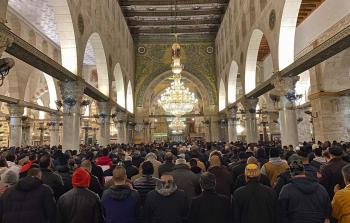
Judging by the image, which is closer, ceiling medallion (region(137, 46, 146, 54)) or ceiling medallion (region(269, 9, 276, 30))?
ceiling medallion (region(269, 9, 276, 30))

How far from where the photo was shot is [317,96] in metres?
14.2

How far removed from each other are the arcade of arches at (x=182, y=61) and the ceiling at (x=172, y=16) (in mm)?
88

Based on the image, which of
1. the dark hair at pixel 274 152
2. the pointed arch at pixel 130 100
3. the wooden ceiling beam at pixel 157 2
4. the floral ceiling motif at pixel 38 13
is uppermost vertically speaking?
the wooden ceiling beam at pixel 157 2

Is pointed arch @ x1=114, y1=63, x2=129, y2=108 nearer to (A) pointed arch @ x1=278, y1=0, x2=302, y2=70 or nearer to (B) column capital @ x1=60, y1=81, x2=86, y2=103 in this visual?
(B) column capital @ x1=60, y1=81, x2=86, y2=103

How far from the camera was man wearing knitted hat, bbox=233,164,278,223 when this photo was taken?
296cm

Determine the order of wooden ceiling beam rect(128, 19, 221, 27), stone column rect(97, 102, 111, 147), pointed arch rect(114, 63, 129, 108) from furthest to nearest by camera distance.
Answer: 1. wooden ceiling beam rect(128, 19, 221, 27)
2. pointed arch rect(114, 63, 129, 108)
3. stone column rect(97, 102, 111, 147)

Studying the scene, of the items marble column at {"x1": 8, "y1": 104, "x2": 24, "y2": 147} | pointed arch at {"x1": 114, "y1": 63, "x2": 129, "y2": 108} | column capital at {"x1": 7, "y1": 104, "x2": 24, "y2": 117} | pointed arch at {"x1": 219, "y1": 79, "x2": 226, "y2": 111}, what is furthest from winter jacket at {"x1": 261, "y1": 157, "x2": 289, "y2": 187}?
pointed arch at {"x1": 219, "y1": 79, "x2": 226, "y2": 111}

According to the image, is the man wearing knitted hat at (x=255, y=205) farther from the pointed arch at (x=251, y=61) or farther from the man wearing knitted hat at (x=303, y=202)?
the pointed arch at (x=251, y=61)

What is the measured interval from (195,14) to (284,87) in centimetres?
1376

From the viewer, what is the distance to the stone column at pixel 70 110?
11008 mm

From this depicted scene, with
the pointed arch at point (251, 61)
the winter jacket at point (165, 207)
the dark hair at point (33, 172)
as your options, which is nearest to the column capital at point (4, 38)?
the dark hair at point (33, 172)

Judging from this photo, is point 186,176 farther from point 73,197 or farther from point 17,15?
point 17,15

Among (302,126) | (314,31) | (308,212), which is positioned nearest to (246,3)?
(314,31)

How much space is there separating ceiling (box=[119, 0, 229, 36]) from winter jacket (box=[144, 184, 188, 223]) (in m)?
19.4
